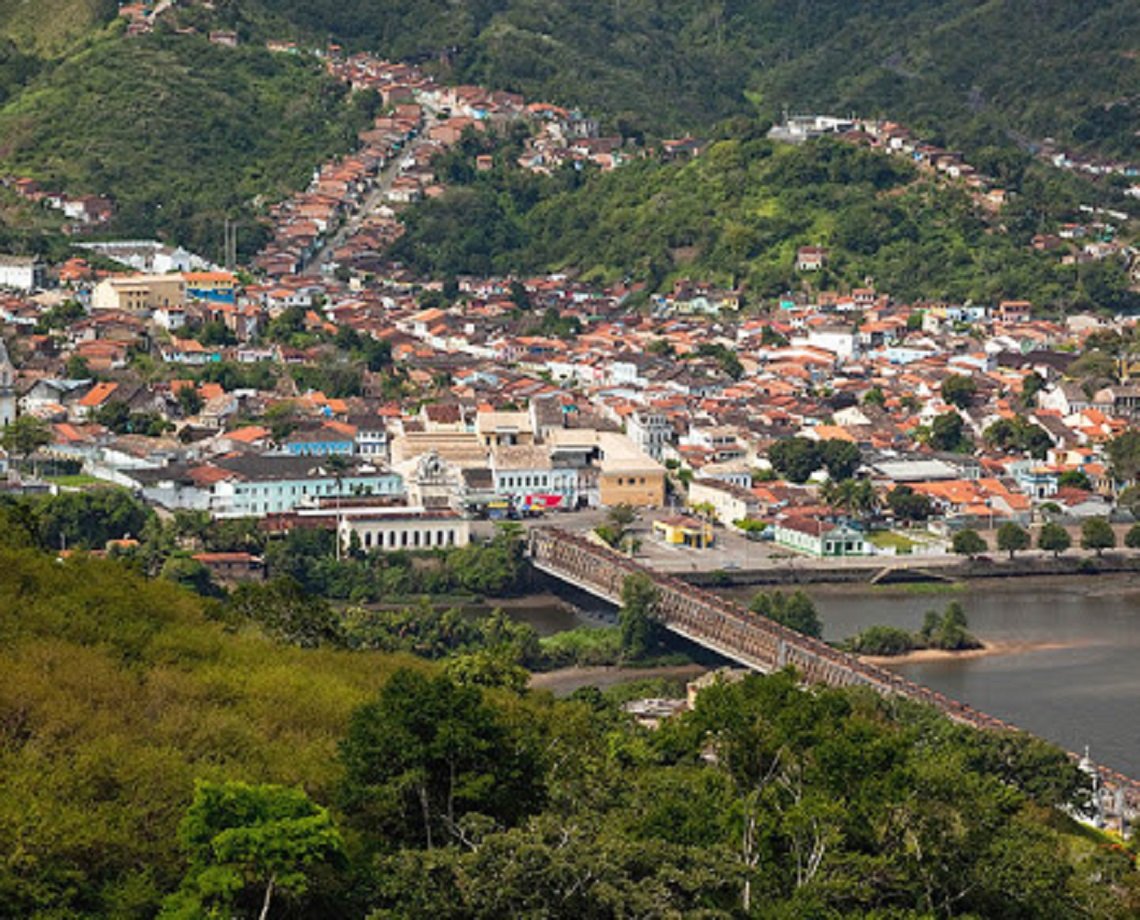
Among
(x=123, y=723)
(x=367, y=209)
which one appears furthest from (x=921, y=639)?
(x=367, y=209)

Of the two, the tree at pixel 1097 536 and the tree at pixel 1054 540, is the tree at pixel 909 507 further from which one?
the tree at pixel 1097 536

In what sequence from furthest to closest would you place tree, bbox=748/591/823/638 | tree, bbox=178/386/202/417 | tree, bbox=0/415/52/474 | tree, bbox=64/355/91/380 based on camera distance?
tree, bbox=64/355/91/380, tree, bbox=178/386/202/417, tree, bbox=0/415/52/474, tree, bbox=748/591/823/638

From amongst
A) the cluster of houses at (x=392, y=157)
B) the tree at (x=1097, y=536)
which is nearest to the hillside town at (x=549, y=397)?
the cluster of houses at (x=392, y=157)

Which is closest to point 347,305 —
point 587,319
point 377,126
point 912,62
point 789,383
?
point 587,319

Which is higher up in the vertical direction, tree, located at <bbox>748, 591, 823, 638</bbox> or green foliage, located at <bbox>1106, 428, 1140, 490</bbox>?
green foliage, located at <bbox>1106, 428, 1140, 490</bbox>

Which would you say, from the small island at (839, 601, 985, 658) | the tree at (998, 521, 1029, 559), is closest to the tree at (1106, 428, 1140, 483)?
the tree at (998, 521, 1029, 559)

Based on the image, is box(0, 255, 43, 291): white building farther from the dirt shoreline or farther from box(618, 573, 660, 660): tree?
the dirt shoreline

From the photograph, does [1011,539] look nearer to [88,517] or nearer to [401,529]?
[401,529]
